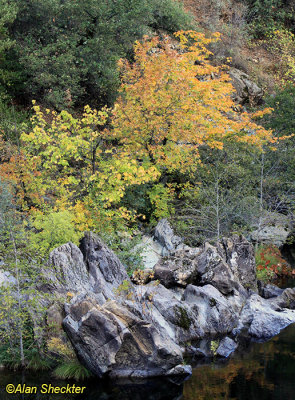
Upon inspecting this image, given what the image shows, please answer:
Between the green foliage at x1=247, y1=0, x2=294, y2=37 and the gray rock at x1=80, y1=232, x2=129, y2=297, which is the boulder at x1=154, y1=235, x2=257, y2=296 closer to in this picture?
the gray rock at x1=80, y1=232, x2=129, y2=297

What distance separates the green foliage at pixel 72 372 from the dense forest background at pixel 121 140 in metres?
3.01

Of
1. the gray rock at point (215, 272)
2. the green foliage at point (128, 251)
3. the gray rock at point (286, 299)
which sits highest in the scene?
the gray rock at point (215, 272)

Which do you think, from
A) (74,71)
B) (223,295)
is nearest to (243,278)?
(223,295)

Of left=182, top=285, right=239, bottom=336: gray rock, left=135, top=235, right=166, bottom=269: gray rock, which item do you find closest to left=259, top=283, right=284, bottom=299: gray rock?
left=182, top=285, right=239, bottom=336: gray rock

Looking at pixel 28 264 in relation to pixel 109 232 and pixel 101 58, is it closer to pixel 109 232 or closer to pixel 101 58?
pixel 109 232

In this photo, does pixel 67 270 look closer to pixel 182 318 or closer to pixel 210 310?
pixel 182 318

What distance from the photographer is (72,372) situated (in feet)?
37.8

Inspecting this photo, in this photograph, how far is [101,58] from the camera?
1073 inches

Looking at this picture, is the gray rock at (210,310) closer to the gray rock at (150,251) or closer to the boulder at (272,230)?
the gray rock at (150,251)

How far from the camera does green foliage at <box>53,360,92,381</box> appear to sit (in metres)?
11.5

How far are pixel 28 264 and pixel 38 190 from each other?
545 cm

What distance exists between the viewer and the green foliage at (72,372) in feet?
37.6

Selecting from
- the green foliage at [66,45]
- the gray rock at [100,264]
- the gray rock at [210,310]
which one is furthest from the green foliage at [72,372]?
the green foliage at [66,45]

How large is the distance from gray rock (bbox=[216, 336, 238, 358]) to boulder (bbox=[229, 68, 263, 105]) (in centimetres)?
2729
